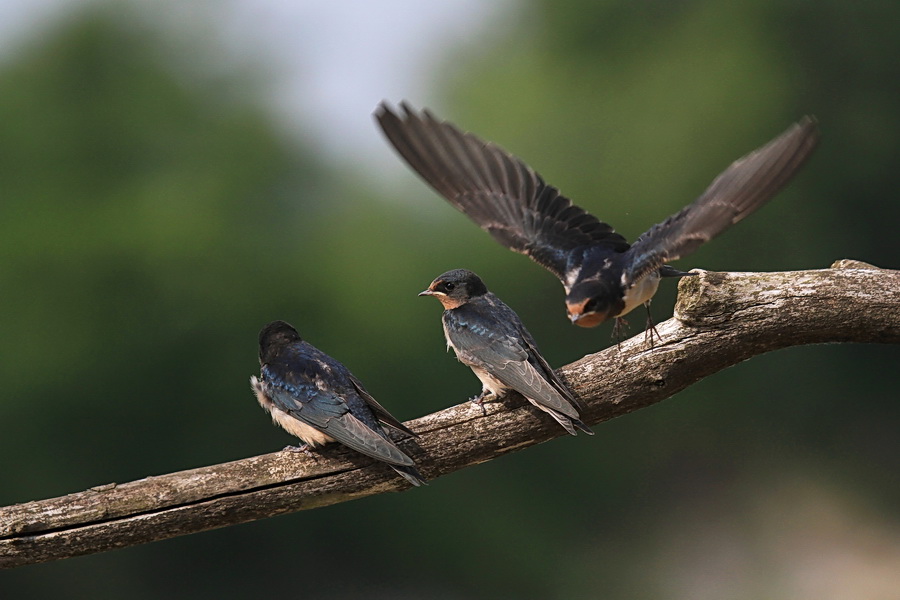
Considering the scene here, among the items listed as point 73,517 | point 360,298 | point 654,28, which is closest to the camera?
point 73,517

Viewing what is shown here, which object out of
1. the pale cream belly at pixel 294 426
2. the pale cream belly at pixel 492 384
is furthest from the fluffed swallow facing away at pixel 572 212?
the pale cream belly at pixel 294 426

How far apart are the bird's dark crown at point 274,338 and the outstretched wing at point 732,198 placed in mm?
1174

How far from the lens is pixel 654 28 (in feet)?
46.6

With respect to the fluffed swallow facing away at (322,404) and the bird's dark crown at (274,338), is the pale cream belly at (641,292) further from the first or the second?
the bird's dark crown at (274,338)

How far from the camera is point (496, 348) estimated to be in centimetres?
318

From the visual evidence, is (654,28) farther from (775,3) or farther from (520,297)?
(520,297)

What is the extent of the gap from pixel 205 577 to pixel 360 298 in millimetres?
3049

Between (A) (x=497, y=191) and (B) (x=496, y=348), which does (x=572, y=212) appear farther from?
(B) (x=496, y=348)

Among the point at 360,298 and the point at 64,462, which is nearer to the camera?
the point at 64,462

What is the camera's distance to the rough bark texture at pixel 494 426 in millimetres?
2967

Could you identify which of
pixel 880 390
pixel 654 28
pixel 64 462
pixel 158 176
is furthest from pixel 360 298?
pixel 880 390

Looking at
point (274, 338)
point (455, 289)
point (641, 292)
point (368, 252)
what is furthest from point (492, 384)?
point (368, 252)

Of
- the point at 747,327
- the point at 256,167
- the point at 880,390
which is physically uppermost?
the point at 256,167

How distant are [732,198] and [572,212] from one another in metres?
0.70
